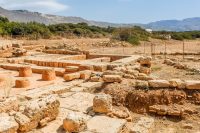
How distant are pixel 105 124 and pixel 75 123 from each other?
724 mm

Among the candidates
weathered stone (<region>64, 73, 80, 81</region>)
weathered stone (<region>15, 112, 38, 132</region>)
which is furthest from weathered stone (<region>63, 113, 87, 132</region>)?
weathered stone (<region>64, 73, 80, 81</region>)

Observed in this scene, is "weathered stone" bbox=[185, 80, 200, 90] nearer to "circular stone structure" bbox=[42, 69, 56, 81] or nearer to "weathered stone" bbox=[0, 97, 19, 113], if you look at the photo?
"weathered stone" bbox=[0, 97, 19, 113]

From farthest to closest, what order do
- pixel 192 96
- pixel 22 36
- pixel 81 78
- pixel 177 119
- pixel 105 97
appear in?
pixel 22 36 → pixel 81 78 → pixel 192 96 → pixel 177 119 → pixel 105 97

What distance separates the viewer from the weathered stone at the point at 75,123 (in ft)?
16.9

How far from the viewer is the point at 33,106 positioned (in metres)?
5.45

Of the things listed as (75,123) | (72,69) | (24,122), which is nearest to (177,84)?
(75,123)

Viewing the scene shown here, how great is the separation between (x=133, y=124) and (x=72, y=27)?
53.8m

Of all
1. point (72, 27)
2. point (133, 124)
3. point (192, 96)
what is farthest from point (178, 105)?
point (72, 27)

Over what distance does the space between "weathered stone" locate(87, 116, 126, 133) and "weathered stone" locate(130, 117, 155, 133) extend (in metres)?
0.34

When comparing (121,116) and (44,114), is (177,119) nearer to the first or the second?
(121,116)

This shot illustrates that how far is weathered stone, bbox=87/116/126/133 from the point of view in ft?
17.5

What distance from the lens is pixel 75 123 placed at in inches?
203

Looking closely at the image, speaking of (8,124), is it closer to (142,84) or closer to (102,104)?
(102,104)

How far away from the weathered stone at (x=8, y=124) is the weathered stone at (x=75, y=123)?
0.91 meters
